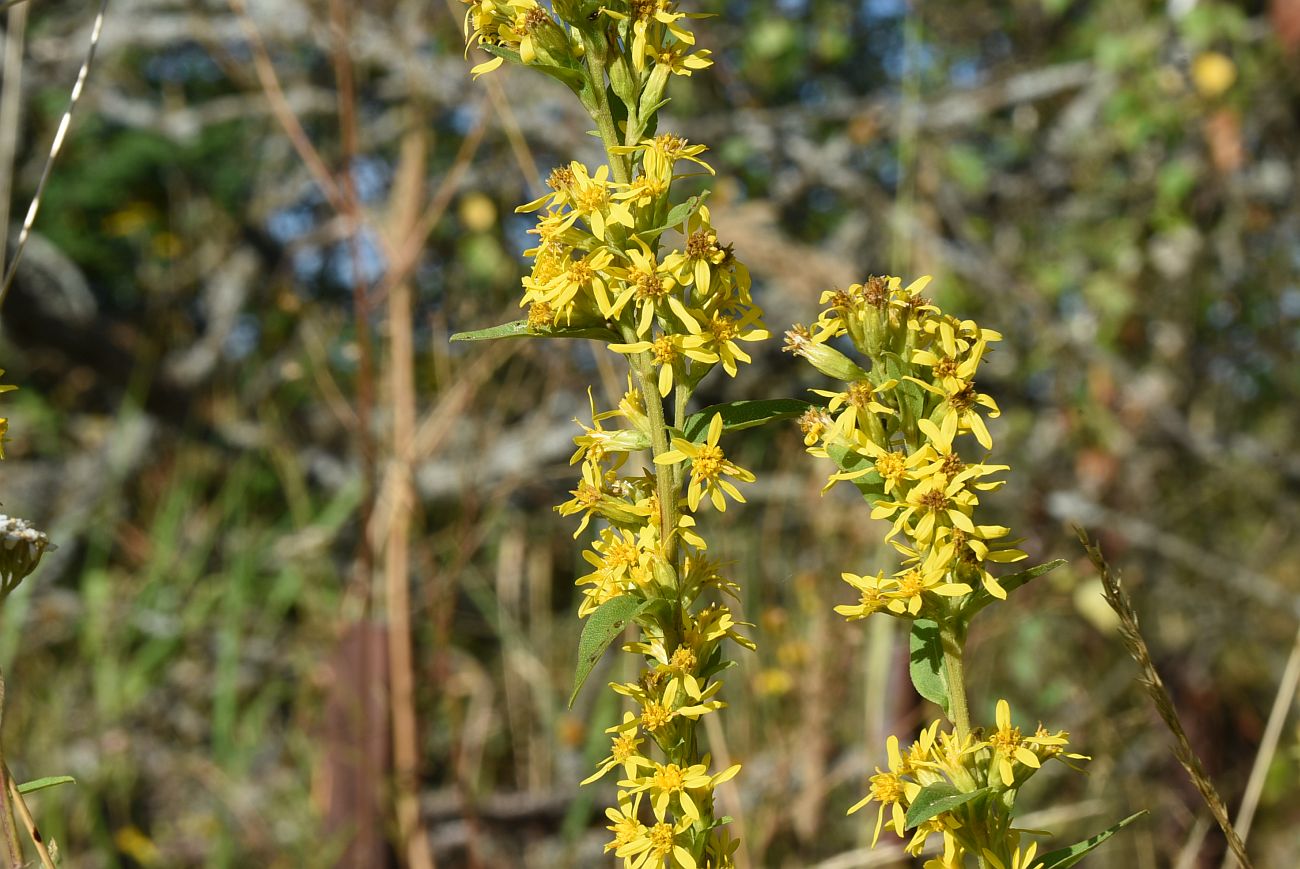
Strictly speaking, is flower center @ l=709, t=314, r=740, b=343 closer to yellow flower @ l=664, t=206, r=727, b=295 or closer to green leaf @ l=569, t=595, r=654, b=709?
yellow flower @ l=664, t=206, r=727, b=295

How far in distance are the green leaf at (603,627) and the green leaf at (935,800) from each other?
190mm

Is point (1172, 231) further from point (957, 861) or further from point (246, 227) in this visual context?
point (957, 861)

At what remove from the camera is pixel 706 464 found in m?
0.76

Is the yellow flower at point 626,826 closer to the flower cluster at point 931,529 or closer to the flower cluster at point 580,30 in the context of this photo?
the flower cluster at point 931,529

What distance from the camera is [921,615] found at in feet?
2.51

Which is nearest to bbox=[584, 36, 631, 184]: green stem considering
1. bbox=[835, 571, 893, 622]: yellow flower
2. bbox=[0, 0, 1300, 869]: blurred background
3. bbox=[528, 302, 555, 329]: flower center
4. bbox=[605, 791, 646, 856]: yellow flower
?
bbox=[528, 302, 555, 329]: flower center

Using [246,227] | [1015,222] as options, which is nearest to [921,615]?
[246,227]

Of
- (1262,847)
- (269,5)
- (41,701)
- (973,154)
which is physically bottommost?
(1262,847)

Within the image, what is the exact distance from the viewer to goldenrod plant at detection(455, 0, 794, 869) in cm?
74

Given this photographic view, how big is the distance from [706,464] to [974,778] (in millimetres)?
251

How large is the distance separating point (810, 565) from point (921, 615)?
2.28 metres

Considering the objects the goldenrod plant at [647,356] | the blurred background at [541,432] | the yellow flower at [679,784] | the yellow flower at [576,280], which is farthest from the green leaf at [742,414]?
the blurred background at [541,432]

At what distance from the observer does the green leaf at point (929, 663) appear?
0.76 meters

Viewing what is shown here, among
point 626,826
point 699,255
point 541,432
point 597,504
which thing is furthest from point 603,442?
point 541,432
